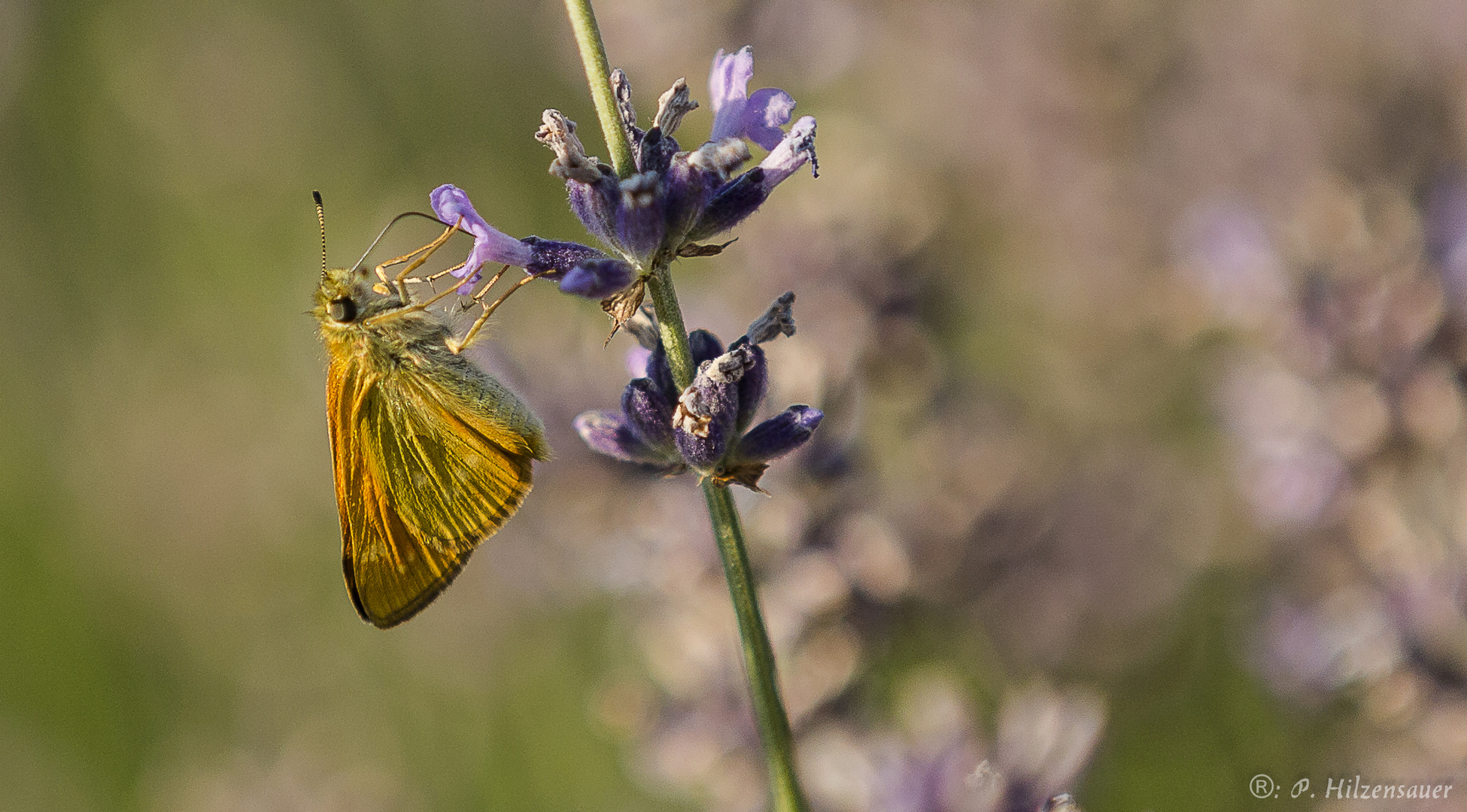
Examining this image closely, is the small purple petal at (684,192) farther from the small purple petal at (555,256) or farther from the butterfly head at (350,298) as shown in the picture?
the butterfly head at (350,298)

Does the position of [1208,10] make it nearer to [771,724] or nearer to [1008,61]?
[1008,61]

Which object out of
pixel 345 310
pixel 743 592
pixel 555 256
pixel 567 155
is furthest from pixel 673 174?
pixel 345 310

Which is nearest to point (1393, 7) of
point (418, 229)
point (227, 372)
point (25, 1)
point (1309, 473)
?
point (1309, 473)

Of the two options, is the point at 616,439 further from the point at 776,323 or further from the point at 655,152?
the point at 655,152

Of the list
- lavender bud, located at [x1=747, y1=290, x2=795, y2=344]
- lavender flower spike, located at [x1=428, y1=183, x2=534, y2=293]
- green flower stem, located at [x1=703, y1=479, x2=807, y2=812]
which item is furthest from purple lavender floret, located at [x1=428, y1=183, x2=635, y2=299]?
green flower stem, located at [x1=703, y1=479, x2=807, y2=812]

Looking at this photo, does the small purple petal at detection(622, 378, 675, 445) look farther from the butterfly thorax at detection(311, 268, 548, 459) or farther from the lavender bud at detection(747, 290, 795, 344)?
the butterfly thorax at detection(311, 268, 548, 459)
